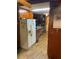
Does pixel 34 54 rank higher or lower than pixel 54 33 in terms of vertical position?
lower

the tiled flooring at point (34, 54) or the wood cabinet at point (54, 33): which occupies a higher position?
the wood cabinet at point (54, 33)

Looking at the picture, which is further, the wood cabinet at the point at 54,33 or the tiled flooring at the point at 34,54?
the tiled flooring at the point at 34,54

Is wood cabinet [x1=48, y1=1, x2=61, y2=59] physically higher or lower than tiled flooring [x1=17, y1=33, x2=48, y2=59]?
higher

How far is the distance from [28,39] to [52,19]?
205cm

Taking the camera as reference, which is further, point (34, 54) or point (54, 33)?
point (34, 54)

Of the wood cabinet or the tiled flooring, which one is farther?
the tiled flooring
